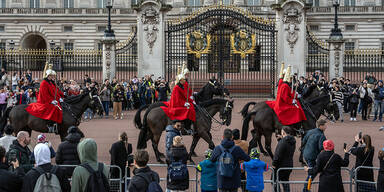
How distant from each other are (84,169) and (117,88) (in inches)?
613

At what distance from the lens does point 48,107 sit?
552 inches

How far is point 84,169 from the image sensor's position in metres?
7.27

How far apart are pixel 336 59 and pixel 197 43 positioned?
692 cm

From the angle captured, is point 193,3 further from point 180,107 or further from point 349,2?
point 180,107

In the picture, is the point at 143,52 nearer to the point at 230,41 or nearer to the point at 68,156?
the point at 230,41

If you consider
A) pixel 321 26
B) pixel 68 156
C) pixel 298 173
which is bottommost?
pixel 298 173

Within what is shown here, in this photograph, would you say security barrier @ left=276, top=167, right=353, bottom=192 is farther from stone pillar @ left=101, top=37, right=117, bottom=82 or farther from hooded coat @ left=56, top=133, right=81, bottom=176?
stone pillar @ left=101, top=37, right=117, bottom=82

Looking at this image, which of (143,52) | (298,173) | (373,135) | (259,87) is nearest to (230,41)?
(259,87)

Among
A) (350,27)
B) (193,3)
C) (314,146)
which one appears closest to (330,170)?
(314,146)

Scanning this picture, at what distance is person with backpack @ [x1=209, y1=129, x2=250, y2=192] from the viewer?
885cm

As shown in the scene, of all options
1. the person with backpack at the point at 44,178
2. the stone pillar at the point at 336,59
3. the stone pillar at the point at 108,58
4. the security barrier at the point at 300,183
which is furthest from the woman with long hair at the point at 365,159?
the stone pillar at the point at 108,58

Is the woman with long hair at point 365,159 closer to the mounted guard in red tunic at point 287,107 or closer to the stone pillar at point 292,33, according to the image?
the mounted guard in red tunic at point 287,107

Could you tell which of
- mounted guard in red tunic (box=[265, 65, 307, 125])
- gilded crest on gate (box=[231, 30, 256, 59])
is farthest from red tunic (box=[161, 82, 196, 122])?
gilded crest on gate (box=[231, 30, 256, 59])

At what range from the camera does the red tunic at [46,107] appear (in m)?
14.0
